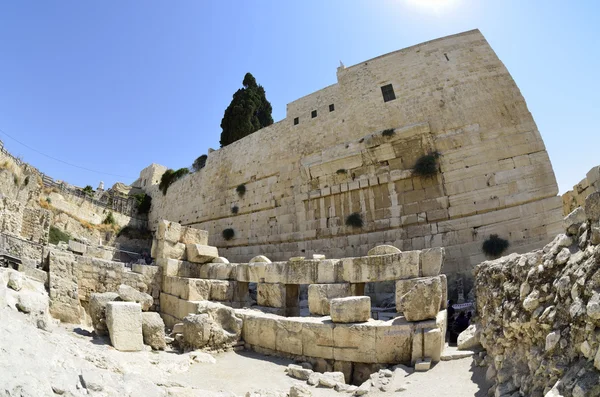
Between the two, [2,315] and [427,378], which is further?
[427,378]

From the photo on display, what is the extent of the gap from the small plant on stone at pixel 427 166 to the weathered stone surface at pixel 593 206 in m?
10.0

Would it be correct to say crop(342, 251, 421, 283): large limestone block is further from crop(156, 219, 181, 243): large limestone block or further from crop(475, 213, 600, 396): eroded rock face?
crop(156, 219, 181, 243): large limestone block

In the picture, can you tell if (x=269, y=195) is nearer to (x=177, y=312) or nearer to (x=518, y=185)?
(x=177, y=312)

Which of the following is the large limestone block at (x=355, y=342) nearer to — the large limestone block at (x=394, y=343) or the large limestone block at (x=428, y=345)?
the large limestone block at (x=394, y=343)

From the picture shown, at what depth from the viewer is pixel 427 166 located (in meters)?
12.5

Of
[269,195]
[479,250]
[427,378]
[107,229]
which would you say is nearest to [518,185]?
[479,250]

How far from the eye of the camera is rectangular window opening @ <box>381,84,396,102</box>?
14.1 metres

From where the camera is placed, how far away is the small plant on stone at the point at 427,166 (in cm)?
1247

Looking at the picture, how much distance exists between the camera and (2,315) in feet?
11.4

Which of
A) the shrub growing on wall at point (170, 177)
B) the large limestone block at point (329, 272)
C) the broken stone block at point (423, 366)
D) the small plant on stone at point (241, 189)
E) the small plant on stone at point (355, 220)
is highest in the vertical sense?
the shrub growing on wall at point (170, 177)

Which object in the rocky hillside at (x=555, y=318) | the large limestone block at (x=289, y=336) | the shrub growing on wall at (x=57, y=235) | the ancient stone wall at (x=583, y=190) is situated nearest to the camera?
the rocky hillside at (x=555, y=318)

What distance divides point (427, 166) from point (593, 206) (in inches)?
401

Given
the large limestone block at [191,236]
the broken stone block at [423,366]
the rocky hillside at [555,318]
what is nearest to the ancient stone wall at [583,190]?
the rocky hillside at [555,318]

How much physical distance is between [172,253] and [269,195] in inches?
277
